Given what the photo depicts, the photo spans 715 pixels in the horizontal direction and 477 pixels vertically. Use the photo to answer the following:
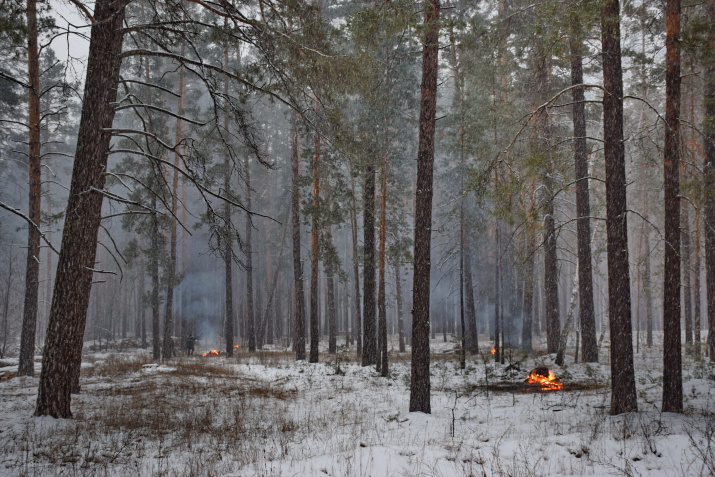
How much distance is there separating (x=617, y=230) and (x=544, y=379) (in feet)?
18.3

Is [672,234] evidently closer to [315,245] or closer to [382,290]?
[382,290]

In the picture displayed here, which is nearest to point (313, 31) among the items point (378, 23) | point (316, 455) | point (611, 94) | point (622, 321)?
point (378, 23)

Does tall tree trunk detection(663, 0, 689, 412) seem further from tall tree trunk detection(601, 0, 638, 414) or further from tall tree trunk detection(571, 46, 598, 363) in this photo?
tall tree trunk detection(571, 46, 598, 363)

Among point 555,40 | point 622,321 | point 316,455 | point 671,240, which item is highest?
point 555,40

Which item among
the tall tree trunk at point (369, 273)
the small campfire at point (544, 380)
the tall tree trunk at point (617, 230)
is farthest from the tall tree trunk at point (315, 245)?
the tall tree trunk at point (617, 230)

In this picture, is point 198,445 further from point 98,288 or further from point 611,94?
point 98,288

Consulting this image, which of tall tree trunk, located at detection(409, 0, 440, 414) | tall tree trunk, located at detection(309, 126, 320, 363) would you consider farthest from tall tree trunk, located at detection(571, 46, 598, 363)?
tall tree trunk, located at detection(309, 126, 320, 363)

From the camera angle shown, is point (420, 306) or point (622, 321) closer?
point (622, 321)

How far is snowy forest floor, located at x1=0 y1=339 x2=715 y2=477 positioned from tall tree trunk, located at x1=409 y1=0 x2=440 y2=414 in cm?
60

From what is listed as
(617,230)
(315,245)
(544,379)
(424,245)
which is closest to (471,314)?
(315,245)

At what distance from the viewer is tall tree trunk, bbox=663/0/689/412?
6.86m

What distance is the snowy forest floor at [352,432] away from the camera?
491cm

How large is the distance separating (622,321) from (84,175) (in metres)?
9.49

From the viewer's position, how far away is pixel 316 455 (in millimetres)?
5492
